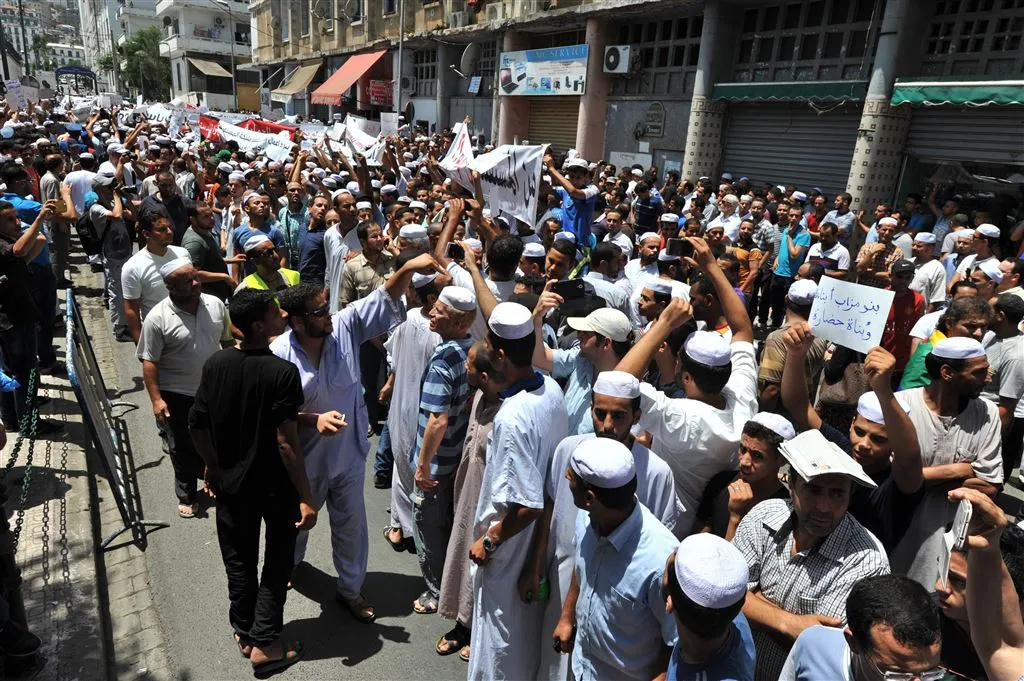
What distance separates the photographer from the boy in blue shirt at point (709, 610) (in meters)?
1.73

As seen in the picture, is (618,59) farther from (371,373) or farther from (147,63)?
(147,63)

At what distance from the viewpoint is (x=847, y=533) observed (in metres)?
2.11

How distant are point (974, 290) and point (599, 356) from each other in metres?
3.77

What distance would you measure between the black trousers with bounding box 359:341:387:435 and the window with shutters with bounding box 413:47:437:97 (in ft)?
85.4

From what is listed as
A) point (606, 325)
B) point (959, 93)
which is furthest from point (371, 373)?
point (959, 93)

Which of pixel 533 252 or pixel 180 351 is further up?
pixel 533 252

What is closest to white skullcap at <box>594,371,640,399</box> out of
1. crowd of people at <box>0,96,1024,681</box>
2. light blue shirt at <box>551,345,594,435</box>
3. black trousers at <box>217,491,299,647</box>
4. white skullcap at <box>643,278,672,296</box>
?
crowd of people at <box>0,96,1024,681</box>

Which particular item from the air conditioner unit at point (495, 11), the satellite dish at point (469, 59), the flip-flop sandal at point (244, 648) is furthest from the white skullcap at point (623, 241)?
the satellite dish at point (469, 59)

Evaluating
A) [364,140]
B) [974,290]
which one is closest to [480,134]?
[364,140]

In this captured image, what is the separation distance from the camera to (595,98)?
19.7 m

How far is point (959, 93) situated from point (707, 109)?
6.12m

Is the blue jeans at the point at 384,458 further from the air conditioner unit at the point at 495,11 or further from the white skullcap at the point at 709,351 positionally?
the air conditioner unit at the point at 495,11

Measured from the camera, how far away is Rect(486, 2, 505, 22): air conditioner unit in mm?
22609

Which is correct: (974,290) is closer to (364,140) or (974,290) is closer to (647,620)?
(647,620)
